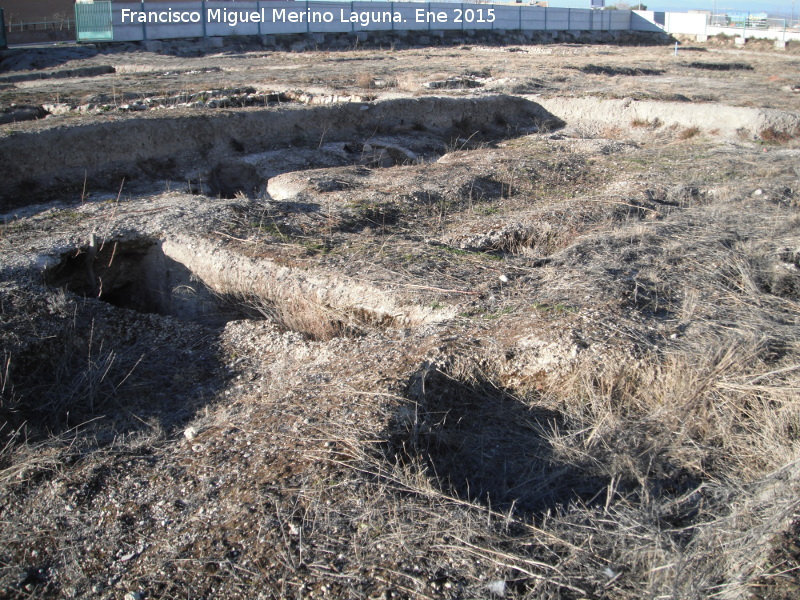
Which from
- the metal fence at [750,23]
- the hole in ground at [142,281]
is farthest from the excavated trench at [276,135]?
the metal fence at [750,23]

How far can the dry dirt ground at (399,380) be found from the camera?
2.65m

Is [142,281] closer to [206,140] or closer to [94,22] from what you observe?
[206,140]

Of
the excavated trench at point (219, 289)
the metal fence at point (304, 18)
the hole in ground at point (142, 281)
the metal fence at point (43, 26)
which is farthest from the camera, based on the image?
the metal fence at point (43, 26)

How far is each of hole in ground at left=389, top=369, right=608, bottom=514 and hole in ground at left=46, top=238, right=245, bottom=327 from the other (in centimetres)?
224

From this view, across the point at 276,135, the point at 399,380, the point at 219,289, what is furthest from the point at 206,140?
the point at 399,380

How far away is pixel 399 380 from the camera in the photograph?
3.69 metres

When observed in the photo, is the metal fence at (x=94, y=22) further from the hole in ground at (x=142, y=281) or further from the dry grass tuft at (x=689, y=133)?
the hole in ground at (x=142, y=281)

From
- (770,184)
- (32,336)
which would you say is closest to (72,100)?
(32,336)

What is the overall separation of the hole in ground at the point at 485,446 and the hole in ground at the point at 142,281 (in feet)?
7.36

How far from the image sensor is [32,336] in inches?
170

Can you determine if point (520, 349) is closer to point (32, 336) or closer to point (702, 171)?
point (32, 336)

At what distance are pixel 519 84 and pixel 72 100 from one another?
918 cm

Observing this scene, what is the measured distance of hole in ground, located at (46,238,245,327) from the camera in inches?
214

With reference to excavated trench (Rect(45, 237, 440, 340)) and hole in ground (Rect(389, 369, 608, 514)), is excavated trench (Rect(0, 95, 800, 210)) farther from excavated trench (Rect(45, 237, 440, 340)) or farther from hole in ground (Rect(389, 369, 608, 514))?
hole in ground (Rect(389, 369, 608, 514))
